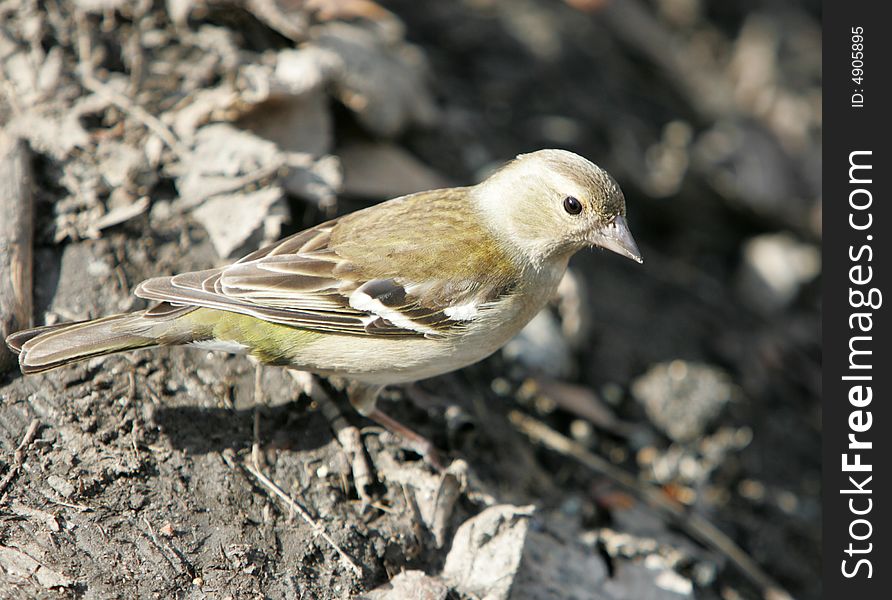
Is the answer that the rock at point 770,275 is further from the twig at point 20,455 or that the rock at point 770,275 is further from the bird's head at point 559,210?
the twig at point 20,455

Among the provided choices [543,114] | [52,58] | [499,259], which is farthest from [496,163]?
[52,58]

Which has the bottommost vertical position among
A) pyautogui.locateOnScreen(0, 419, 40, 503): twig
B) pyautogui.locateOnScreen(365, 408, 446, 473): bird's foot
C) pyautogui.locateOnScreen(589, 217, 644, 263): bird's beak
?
pyautogui.locateOnScreen(365, 408, 446, 473): bird's foot

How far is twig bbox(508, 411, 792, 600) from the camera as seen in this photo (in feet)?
19.1

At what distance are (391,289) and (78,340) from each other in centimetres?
150

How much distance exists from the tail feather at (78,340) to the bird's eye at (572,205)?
216 cm

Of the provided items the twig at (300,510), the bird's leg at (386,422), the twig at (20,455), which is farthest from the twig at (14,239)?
the bird's leg at (386,422)

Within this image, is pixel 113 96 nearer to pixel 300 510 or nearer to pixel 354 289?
pixel 354 289

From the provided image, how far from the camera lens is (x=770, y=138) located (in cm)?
906

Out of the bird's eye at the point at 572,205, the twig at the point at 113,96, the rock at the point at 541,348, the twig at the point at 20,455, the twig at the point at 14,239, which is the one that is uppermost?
the bird's eye at the point at 572,205

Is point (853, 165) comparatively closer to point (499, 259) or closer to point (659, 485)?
point (659, 485)

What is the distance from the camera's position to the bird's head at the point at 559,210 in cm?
481

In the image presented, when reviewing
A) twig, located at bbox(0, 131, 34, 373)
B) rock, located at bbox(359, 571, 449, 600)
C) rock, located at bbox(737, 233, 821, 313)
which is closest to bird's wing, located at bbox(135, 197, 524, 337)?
twig, located at bbox(0, 131, 34, 373)

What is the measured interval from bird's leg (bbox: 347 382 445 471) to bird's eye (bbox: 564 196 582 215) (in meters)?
1.36

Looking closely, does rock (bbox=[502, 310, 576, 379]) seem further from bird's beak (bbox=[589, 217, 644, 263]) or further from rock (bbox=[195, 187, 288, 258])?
rock (bbox=[195, 187, 288, 258])
